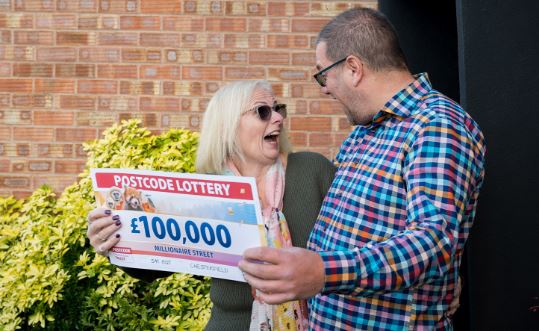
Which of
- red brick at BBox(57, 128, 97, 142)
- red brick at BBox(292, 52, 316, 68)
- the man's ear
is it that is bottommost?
→ red brick at BBox(57, 128, 97, 142)

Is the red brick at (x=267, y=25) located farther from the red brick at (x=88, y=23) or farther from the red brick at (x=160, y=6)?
the red brick at (x=88, y=23)

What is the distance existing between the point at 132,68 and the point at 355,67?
10.3 feet

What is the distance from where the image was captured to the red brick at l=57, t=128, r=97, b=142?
5.04m

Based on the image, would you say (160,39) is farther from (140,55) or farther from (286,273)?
(286,273)

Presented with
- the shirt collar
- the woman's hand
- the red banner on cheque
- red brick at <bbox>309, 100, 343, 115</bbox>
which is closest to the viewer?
the shirt collar

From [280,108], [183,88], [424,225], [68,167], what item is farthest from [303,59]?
Answer: [424,225]

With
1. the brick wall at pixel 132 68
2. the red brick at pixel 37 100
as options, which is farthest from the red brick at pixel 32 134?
the red brick at pixel 37 100

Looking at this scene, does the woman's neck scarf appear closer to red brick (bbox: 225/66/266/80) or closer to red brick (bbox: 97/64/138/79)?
red brick (bbox: 225/66/266/80)

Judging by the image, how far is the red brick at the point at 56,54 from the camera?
16.6ft

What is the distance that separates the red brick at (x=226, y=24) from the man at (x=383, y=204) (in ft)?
8.82

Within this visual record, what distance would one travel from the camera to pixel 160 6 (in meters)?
5.06

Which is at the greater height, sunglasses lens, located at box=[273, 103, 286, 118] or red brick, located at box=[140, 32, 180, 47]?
red brick, located at box=[140, 32, 180, 47]

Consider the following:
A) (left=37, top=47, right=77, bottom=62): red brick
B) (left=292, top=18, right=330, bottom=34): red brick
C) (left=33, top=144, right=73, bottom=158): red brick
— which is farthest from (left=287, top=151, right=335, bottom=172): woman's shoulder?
(left=37, top=47, right=77, bottom=62): red brick

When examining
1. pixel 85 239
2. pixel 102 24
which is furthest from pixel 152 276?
pixel 102 24
